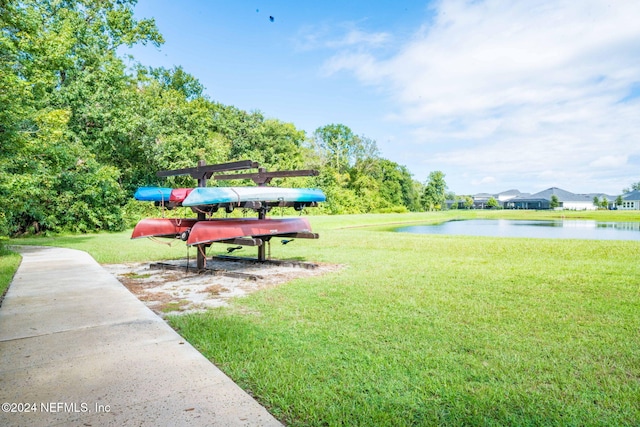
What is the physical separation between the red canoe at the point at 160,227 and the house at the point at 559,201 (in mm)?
103493

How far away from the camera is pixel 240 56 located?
2103cm

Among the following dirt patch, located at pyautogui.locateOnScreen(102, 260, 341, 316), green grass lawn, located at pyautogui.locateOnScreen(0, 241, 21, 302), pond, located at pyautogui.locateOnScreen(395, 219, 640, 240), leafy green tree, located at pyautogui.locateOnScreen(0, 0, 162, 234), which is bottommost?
pond, located at pyautogui.locateOnScreen(395, 219, 640, 240)

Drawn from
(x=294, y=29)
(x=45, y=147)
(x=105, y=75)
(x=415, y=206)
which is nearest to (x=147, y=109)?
(x=105, y=75)

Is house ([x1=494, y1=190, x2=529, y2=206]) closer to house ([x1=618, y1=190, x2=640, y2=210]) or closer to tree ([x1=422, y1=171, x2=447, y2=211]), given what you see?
house ([x1=618, y1=190, x2=640, y2=210])

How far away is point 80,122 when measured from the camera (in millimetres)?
18781

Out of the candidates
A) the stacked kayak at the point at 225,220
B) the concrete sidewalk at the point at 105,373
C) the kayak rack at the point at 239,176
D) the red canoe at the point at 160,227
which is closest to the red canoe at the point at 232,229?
the stacked kayak at the point at 225,220

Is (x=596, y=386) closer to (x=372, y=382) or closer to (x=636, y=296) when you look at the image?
(x=372, y=382)

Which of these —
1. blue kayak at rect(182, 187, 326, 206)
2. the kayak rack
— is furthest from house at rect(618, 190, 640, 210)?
blue kayak at rect(182, 187, 326, 206)

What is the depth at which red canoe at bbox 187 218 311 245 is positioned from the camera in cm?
659

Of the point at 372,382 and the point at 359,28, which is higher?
the point at 359,28

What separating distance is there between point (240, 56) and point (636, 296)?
20505 millimetres

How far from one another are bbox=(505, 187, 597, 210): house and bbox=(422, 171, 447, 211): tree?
3495cm

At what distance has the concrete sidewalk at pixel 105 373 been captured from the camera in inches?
89.1

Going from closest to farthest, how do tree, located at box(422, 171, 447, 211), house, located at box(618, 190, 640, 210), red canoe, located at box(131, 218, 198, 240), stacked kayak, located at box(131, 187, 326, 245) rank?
stacked kayak, located at box(131, 187, 326, 245)
red canoe, located at box(131, 218, 198, 240)
tree, located at box(422, 171, 447, 211)
house, located at box(618, 190, 640, 210)
